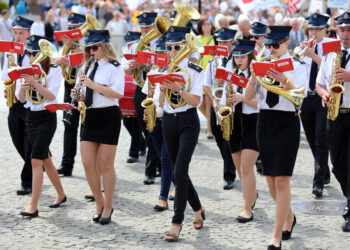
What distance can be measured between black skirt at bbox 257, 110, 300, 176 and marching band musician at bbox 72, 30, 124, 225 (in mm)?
1666

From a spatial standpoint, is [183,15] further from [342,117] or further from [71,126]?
[342,117]

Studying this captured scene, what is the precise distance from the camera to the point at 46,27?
25000 mm

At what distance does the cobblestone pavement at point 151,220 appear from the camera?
21.8ft

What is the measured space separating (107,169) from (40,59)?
58.0 inches

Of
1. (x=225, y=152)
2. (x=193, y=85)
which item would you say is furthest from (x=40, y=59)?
(x=225, y=152)

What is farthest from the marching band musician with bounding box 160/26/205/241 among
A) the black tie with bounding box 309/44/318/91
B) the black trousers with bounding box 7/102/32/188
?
the black tie with bounding box 309/44/318/91

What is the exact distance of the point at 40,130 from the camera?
781 cm

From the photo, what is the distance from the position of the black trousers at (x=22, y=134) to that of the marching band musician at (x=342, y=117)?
352 cm

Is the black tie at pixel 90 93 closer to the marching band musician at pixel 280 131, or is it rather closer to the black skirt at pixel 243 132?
the black skirt at pixel 243 132

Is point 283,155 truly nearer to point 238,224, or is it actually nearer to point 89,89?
point 238,224

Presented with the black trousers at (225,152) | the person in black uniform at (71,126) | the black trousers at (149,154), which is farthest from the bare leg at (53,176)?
the black trousers at (225,152)

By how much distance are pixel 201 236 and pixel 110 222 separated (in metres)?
1.06

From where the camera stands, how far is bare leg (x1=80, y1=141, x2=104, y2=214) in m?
7.35

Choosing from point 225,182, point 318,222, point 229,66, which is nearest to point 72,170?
point 225,182
